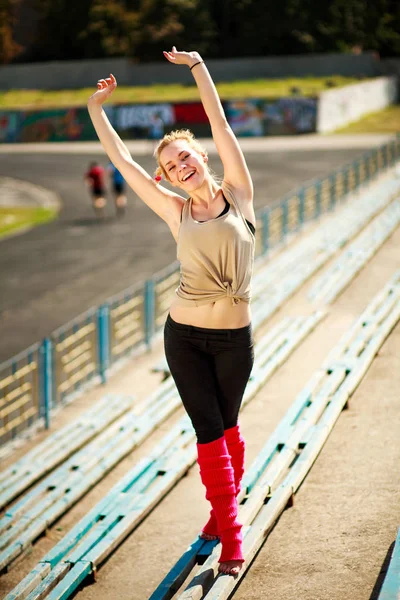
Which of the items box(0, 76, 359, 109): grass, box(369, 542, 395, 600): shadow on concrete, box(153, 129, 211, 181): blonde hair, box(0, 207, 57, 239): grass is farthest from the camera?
box(0, 76, 359, 109): grass

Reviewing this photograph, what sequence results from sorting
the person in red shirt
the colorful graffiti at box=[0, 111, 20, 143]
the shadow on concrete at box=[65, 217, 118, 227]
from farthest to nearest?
the colorful graffiti at box=[0, 111, 20, 143], the person in red shirt, the shadow on concrete at box=[65, 217, 118, 227]

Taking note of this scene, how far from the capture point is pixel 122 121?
48188mm

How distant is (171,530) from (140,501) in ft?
1.20

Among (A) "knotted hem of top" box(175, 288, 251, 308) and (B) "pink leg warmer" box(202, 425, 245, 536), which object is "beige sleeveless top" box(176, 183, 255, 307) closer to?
(A) "knotted hem of top" box(175, 288, 251, 308)

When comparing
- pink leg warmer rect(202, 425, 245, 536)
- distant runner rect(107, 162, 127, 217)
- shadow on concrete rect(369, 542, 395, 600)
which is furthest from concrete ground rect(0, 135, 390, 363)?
shadow on concrete rect(369, 542, 395, 600)

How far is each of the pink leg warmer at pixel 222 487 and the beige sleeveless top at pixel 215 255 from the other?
2.12 feet

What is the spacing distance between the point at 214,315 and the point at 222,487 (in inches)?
29.4

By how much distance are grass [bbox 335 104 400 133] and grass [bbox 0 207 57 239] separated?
2253cm

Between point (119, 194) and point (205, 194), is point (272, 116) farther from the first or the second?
point (205, 194)

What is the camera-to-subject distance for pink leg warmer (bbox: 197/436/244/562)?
13.0 ft

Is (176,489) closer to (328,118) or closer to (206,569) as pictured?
(206,569)

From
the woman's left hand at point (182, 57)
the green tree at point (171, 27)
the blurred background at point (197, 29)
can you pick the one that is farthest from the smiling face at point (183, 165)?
the green tree at point (171, 27)

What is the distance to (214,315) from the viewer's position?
3859 millimetres

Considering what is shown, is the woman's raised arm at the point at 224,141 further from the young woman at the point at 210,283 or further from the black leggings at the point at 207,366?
the black leggings at the point at 207,366
